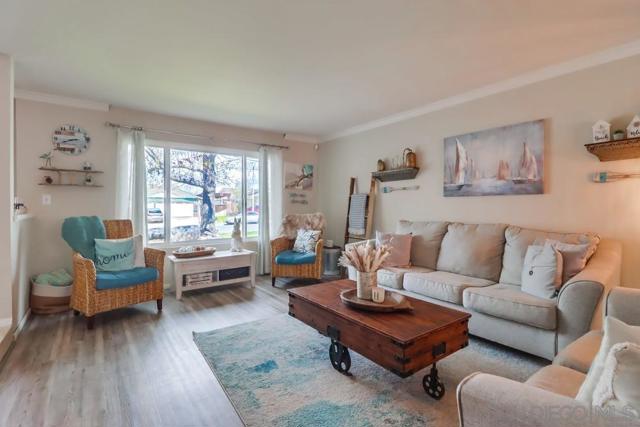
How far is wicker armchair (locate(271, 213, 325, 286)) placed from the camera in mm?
4383

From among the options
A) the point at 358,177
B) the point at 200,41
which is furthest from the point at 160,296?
the point at 358,177

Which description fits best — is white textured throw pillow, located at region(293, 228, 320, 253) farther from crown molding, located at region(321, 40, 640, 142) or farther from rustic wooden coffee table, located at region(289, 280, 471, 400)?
rustic wooden coffee table, located at region(289, 280, 471, 400)

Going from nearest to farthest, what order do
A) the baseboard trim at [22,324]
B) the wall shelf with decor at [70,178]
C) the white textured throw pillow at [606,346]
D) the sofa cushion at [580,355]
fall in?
the white textured throw pillow at [606,346] < the sofa cushion at [580,355] < the baseboard trim at [22,324] < the wall shelf with decor at [70,178]

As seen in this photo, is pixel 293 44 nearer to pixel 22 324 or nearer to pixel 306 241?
pixel 306 241

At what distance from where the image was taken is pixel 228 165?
4.95 meters

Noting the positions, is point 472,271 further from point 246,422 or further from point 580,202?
point 246,422

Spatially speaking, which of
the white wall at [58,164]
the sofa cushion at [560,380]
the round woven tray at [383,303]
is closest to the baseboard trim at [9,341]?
the white wall at [58,164]

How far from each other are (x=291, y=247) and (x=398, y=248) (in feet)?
5.88

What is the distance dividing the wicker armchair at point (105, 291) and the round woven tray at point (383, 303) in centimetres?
225

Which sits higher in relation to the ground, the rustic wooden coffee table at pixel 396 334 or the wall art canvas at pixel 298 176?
the wall art canvas at pixel 298 176

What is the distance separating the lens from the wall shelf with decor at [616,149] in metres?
2.39

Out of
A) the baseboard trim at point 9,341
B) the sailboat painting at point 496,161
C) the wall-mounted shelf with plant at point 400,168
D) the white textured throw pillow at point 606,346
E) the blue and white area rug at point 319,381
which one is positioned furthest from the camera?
the wall-mounted shelf with plant at point 400,168

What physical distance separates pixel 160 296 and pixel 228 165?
7.45 ft

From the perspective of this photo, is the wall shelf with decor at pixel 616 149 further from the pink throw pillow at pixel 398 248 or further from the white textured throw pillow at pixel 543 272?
the pink throw pillow at pixel 398 248
